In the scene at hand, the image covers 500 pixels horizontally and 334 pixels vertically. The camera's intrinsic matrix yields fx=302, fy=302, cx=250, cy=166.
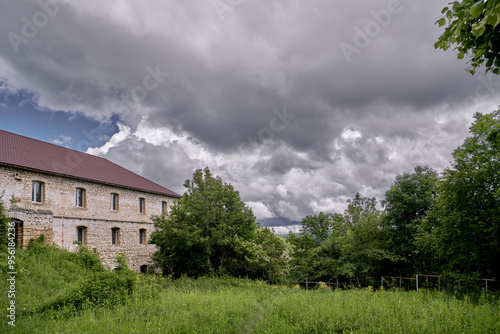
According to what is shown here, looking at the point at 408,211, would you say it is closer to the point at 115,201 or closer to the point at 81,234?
the point at 115,201

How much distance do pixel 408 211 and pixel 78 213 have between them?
1019 inches

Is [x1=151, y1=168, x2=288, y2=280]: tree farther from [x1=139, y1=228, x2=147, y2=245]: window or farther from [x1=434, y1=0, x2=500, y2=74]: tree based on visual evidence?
[x1=434, y1=0, x2=500, y2=74]: tree

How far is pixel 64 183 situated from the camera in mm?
21719

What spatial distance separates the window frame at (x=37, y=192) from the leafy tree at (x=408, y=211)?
25.6 meters

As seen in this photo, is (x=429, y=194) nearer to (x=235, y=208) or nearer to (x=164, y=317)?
(x=235, y=208)

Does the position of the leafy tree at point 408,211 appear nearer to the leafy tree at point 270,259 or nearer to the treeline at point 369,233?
the treeline at point 369,233

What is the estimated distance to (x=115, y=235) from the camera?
2548cm

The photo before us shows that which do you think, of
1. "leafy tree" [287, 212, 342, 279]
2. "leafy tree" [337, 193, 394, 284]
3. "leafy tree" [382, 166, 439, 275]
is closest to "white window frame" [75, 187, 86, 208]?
"leafy tree" [287, 212, 342, 279]

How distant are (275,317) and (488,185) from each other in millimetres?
14510

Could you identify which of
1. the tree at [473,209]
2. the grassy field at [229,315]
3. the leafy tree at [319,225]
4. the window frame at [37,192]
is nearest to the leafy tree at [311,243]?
the leafy tree at [319,225]

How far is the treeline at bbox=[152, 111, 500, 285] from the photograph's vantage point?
1611 cm

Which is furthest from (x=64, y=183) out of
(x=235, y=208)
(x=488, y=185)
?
(x=488, y=185)

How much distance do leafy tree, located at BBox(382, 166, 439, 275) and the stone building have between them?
2146 centimetres

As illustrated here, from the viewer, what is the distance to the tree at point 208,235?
20250 millimetres
